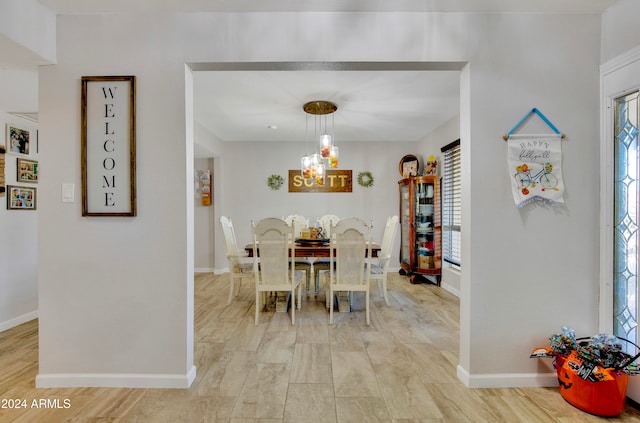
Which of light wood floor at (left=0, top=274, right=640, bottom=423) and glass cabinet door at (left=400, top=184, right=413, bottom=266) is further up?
glass cabinet door at (left=400, top=184, right=413, bottom=266)

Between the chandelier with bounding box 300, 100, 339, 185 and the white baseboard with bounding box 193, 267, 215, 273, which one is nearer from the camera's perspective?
the chandelier with bounding box 300, 100, 339, 185

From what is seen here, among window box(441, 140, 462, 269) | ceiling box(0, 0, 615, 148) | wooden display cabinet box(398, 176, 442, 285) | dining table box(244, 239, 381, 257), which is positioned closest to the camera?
ceiling box(0, 0, 615, 148)

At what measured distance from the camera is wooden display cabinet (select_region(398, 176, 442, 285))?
4.63 metres

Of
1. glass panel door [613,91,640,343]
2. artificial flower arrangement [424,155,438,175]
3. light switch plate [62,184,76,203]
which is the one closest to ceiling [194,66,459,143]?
artificial flower arrangement [424,155,438,175]

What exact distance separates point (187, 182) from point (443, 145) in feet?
12.8

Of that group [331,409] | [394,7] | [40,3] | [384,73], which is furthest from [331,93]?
[331,409]

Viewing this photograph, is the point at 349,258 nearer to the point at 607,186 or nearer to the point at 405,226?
the point at 607,186

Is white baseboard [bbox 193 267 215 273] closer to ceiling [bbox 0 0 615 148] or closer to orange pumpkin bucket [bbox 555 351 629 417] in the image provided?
ceiling [bbox 0 0 615 148]

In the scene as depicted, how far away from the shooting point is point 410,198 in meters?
4.93

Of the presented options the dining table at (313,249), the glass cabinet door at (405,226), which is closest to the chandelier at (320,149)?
the dining table at (313,249)

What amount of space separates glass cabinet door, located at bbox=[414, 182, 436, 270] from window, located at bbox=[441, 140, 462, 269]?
0.18 meters

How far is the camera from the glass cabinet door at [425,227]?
4.67 meters

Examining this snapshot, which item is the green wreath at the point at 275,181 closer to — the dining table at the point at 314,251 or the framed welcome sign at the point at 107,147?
the dining table at the point at 314,251

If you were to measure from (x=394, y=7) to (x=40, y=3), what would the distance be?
7.06ft
